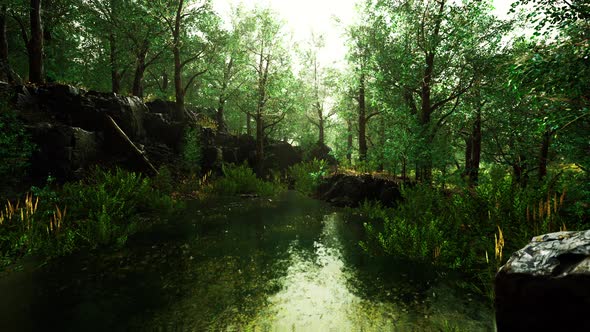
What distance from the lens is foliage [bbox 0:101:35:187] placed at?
778cm

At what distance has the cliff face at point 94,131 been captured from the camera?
380 inches

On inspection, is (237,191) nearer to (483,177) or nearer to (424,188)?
(424,188)

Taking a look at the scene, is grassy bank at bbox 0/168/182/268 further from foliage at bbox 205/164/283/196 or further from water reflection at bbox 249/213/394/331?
water reflection at bbox 249/213/394/331

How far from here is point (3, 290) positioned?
14.7 ft

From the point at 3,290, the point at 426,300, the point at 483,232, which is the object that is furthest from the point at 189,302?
the point at 483,232

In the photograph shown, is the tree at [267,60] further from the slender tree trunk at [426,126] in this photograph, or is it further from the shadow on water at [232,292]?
the shadow on water at [232,292]

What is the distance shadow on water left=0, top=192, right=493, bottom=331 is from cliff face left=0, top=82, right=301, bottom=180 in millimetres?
5392

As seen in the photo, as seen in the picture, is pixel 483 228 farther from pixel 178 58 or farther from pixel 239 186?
pixel 178 58

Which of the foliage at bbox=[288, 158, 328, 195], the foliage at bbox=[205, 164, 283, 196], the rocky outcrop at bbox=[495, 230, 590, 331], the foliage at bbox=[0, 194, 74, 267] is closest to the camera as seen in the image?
the rocky outcrop at bbox=[495, 230, 590, 331]

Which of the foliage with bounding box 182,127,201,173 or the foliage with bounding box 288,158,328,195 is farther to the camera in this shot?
the foliage with bounding box 288,158,328,195

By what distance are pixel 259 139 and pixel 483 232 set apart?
1700 cm

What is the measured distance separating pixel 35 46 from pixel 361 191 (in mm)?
15797

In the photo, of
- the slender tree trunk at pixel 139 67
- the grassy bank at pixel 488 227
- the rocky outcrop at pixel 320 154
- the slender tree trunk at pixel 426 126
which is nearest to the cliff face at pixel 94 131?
the slender tree trunk at pixel 139 67

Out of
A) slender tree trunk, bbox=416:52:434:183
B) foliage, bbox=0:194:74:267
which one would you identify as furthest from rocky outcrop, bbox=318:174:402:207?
foliage, bbox=0:194:74:267
